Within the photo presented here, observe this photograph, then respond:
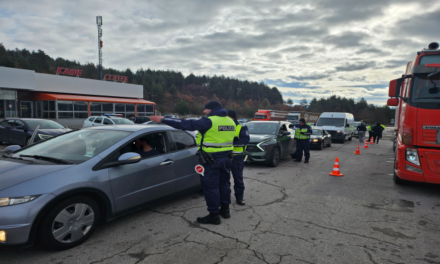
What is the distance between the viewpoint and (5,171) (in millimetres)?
3270

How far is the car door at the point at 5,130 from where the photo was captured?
12.5 m

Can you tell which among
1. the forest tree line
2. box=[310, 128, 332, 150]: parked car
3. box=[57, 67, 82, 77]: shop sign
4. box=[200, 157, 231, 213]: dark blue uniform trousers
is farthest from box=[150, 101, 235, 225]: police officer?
the forest tree line

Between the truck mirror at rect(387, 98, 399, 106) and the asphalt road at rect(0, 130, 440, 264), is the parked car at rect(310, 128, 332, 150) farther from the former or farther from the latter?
the asphalt road at rect(0, 130, 440, 264)

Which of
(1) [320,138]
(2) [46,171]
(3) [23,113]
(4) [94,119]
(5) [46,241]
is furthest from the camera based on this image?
(3) [23,113]

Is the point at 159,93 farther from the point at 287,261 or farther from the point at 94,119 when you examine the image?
the point at 287,261

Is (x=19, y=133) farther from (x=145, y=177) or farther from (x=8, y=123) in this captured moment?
(x=145, y=177)

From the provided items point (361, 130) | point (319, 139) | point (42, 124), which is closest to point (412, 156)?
point (319, 139)

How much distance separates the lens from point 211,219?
13.5 ft

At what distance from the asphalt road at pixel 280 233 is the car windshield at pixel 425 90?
2.07 meters

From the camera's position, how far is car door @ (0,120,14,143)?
12.5 meters

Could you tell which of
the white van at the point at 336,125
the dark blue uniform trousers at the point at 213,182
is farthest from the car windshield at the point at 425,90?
the white van at the point at 336,125

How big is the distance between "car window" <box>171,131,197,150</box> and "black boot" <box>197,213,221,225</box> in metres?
1.31

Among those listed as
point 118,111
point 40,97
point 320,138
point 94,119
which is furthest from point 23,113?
point 320,138

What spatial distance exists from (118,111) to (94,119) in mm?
15627
